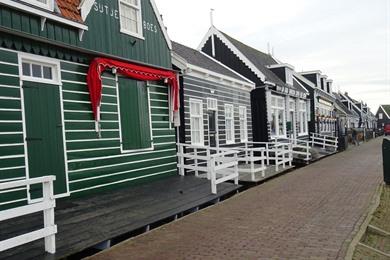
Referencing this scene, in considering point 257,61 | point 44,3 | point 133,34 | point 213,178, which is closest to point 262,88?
point 257,61

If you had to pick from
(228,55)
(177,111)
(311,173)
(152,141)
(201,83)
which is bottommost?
(311,173)

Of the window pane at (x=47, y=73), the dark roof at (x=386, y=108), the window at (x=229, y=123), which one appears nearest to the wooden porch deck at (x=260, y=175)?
the window at (x=229, y=123)

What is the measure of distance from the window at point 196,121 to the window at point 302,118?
14.7m

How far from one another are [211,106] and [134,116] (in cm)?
545

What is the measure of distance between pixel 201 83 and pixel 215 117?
1.75 m

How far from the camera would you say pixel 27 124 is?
25.9 feet

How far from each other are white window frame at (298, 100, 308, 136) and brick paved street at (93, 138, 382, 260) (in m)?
16.6

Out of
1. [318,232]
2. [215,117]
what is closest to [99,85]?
[318,232]

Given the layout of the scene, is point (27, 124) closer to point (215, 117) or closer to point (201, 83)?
point (201, 83)

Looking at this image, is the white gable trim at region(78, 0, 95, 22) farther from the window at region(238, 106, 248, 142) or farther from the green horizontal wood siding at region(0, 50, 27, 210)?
the window at region(238, 106, 248, 142)

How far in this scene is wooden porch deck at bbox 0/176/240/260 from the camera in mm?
5934

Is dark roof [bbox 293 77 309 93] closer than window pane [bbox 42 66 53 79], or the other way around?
window pane [bbox 42 66 53 79]

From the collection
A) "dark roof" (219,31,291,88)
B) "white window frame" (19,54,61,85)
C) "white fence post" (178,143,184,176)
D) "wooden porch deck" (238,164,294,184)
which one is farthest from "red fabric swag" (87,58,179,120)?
"dark roof" (219,31,291,88)

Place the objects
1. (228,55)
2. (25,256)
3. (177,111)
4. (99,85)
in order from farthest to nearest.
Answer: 1. (228,55)
2. (177,111)
3. (99,85)
4. (25,256)
